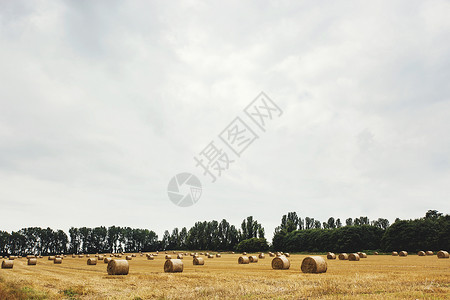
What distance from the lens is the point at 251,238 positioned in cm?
11512

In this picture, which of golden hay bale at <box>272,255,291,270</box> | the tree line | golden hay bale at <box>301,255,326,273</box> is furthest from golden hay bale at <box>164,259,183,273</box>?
the tree line

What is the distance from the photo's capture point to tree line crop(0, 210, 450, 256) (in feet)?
232

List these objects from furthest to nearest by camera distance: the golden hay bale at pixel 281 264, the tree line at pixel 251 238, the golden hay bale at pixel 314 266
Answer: the tree line at pixel 251 238, the golden hay bale at pixel 281 264, the golden hay bale at pixel 314 266

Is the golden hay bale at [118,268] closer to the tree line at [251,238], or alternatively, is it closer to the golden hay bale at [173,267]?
the golden hay bale at [173,267]

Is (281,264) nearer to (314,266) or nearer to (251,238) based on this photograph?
(314,266)

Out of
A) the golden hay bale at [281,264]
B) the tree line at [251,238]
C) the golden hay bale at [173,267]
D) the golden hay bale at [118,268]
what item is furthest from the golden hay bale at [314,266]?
the tree line at [251,238]

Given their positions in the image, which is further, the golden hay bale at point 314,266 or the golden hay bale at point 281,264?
the golden hay bale at point 281,264

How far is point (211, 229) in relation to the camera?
14662cm

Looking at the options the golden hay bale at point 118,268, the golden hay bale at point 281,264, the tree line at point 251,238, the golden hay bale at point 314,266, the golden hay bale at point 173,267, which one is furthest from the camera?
the tree line at point 251,238

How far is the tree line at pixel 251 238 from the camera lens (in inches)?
2785

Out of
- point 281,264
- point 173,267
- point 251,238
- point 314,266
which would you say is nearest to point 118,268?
point 173,267

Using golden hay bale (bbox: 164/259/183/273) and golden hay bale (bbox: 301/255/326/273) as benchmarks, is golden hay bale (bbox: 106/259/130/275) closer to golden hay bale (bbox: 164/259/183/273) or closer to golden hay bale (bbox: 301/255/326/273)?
golden hay bale (bbox: 164/259/183/273)

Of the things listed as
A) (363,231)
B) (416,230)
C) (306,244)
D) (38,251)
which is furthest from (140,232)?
(416,230)

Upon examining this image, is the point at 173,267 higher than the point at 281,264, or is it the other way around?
the point at 281,264
